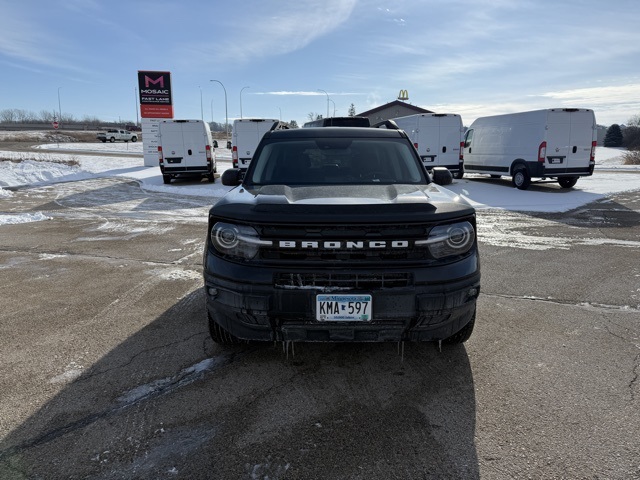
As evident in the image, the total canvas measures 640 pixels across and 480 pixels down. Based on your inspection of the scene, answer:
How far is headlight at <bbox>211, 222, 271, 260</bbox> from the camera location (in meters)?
2.76

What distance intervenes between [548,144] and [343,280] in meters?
13.8

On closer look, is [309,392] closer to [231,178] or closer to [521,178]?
[231,178]

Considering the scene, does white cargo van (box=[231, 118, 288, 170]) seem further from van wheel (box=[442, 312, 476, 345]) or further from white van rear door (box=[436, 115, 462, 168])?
van wheel (box=[442, 312, 476, 345])

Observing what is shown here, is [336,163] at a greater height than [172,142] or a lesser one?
lesser

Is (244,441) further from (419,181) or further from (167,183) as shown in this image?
(167,183)

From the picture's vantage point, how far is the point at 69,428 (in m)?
2.53

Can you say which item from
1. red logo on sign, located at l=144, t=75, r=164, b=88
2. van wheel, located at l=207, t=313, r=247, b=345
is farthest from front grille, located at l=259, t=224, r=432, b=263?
red logo on sign, located at l=144, t=75, r=164, b=88

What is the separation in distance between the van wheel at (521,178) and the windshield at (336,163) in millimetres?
12181

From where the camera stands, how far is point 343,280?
2680mm

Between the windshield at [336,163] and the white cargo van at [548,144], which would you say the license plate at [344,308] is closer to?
the windshield at [336,163]

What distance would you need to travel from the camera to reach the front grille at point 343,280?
268 cm

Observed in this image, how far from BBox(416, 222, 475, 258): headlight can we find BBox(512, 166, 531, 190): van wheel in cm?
1344

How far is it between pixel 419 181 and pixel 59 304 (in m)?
3.97

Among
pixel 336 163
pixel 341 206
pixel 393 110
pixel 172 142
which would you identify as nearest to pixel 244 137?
pixel 172 142
